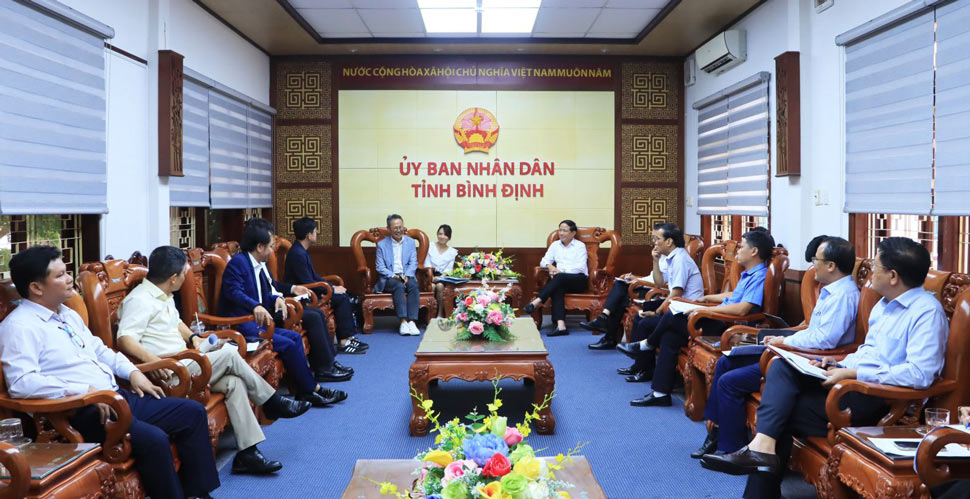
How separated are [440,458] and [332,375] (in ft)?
12.5

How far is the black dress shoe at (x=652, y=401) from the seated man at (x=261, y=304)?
1.96 metres

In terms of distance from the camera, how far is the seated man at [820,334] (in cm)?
365

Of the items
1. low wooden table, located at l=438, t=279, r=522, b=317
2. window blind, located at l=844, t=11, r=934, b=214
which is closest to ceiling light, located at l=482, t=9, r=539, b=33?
low wooden table, located at l=438, t=279, r=522, b=317

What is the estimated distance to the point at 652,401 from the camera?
492 cm

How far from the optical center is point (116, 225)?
15.8 feet

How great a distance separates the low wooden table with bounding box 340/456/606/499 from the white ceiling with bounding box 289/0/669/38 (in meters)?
4.76

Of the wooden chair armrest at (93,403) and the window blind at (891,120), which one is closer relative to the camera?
the wooden chair armrest at (93,403)

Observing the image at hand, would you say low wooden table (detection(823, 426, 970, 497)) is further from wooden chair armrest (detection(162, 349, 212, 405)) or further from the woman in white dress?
the woman in white dress

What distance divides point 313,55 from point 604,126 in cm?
342

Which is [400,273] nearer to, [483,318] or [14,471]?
[483,318]

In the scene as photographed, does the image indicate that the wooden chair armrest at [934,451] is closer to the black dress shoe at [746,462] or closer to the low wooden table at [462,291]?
the black dress shoe at [746,462]

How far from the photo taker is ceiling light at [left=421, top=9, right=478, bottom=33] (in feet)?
22.4

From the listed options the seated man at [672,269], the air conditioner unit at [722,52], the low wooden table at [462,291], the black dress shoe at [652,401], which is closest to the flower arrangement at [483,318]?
the black dress shoe at [652,401]

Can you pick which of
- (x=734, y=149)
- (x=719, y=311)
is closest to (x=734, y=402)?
(x=719, y=311)
